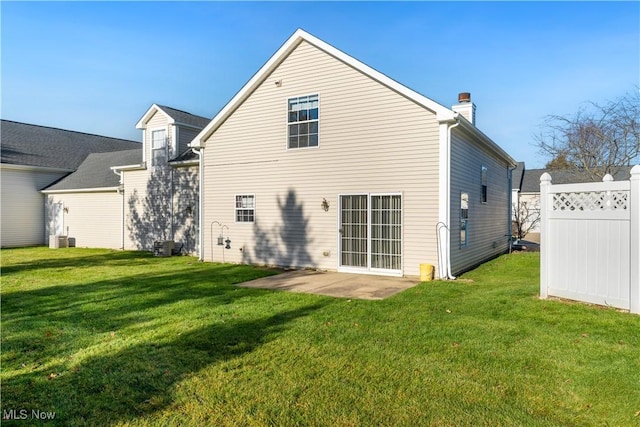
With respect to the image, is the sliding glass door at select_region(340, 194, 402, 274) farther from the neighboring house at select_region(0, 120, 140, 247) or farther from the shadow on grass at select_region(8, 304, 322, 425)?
the neighboring house at select_region(0, 120, 140, 247)

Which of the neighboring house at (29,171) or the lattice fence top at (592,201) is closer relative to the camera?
the lattice fence top at (592,201)

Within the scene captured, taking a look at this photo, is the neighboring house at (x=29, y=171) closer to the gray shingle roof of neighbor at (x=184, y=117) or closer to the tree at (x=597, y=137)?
the gray shingle roof of neighbor at (x=184, y=117)

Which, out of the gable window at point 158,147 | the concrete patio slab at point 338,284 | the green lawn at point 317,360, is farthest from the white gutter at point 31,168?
the concrete patio slab at point 338,284

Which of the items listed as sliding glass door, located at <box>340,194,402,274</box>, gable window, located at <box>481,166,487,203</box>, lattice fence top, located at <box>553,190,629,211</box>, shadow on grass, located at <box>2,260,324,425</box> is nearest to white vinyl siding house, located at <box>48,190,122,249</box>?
shadow on grass, located at <box>2,260,324,425</box>

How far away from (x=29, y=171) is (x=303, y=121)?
1721 centimetres

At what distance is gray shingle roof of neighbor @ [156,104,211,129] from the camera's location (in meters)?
16.3

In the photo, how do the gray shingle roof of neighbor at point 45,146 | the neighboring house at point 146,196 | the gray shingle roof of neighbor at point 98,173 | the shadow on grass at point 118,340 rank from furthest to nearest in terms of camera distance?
the gray shingle roof of neighbor at point 45,146
the gray shingle roof of neighbor at point 98,173
the neighboring house at point 146,196
the shadow on grass at point 118,340

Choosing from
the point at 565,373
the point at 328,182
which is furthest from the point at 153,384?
the point at 328,182

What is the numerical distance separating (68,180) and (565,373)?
77.3 ft

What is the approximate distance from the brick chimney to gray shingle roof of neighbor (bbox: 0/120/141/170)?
2101 cm

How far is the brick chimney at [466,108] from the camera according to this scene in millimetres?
14188

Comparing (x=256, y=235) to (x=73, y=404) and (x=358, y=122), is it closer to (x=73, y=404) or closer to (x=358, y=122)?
(x=358, y=122)

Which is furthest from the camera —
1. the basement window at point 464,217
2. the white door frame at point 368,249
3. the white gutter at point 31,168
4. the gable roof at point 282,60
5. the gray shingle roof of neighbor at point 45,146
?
the gray shingle roof of neighbor at point 45,146

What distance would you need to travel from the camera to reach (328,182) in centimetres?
1119
